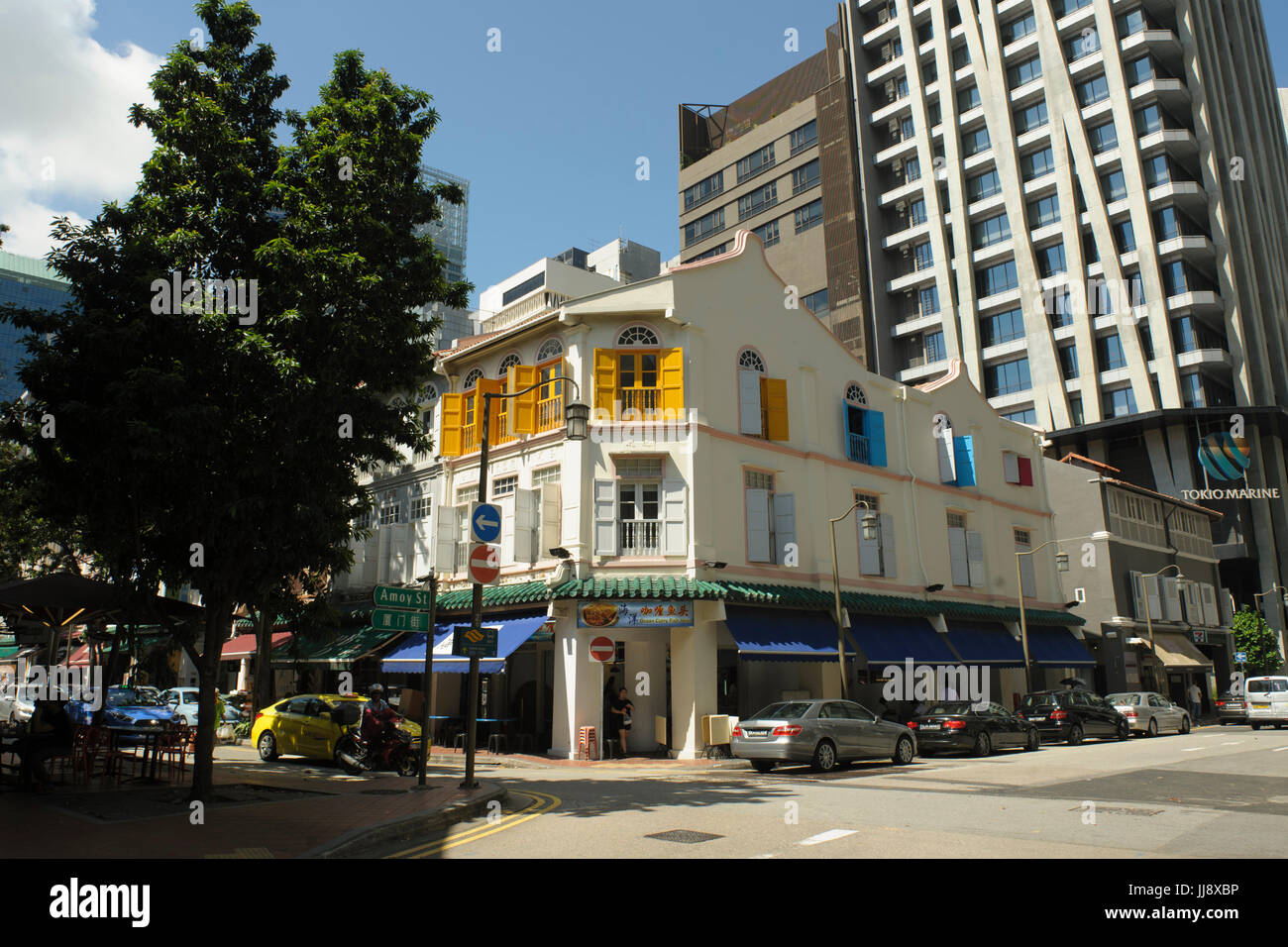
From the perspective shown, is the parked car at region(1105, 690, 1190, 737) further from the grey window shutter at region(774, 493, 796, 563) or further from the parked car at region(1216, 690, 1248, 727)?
the grey window shutter at region(774, 493, 796, 563)

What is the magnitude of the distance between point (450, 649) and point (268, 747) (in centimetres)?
509

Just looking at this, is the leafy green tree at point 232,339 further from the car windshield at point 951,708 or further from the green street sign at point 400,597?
the car windshield at point 951,708

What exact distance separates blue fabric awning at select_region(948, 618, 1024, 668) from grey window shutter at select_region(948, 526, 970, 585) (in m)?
1.49

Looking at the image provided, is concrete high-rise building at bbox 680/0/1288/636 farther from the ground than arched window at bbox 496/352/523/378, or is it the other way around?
concrete high-rise building at bbox 680/0/1288/636

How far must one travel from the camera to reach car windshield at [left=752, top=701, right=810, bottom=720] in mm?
17688

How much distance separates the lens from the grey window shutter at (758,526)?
2380cm

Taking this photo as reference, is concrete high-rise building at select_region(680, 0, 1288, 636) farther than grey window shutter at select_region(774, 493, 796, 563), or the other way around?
concrete high-rise building at select_region(680, 0, 1288, 636)

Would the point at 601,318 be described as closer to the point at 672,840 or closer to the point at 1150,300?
the point at 672,840

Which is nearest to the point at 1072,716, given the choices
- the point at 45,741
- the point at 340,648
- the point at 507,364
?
the point at 507,364

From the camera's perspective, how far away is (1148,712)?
1133 inches

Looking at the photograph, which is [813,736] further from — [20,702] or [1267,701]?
[20,702]

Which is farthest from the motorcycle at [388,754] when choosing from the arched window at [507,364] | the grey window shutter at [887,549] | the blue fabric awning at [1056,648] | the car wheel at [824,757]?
the blue fabric awning at [1056,648]

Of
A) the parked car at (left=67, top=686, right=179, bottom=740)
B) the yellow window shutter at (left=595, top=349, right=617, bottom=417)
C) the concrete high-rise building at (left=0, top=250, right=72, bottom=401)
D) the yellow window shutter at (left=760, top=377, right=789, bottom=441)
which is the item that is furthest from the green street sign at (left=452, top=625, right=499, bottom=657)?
the concrete high-rise building at (left=0, top=250, right=72, bottom=401)

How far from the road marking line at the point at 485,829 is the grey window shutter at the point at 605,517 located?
30.1 feet
